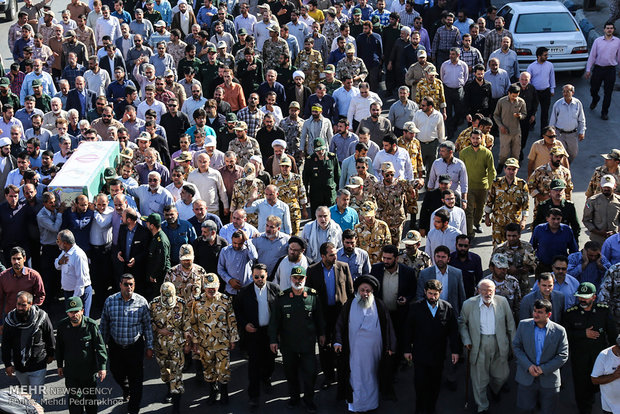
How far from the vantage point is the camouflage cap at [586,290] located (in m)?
11.6

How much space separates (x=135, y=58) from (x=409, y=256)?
10346 millimetres

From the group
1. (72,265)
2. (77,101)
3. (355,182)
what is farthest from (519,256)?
(77,101)

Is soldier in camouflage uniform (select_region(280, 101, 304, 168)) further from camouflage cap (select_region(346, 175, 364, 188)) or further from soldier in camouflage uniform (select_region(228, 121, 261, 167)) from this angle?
camouflage cap (select_region(346, 175, 364, 188))

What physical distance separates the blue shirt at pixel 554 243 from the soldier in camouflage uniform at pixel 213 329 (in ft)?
15.0

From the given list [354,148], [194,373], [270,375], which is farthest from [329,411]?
[354,148]

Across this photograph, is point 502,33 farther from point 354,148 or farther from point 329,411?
point 329,411

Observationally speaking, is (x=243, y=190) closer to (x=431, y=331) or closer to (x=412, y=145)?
(x=412, y=145)

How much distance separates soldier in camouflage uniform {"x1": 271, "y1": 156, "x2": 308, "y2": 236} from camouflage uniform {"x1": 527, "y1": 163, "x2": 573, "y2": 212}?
367cm

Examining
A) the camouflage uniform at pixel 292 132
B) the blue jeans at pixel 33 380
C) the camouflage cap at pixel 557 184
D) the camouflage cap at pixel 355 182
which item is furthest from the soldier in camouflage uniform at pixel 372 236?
the blue jeans at pixel 33 380

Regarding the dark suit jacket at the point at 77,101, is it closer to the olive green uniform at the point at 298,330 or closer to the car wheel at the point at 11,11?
the olive green uniform at the point at 298,330

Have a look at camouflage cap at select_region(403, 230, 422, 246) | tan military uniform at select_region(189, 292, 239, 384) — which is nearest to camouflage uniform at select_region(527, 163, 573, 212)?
camouflage cap at select_region(403, 230, 422, 246)

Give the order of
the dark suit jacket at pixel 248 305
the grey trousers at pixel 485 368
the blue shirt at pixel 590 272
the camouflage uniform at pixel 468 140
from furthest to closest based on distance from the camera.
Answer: the camouflage uniform at pixel 468 140, the blue shirt at pixel 590 272, the dark suit jacket at pixel 248 305, the grey trousers at pixel 485 368

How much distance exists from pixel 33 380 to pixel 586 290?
22.9 ft

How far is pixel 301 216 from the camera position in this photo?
15.6 m
